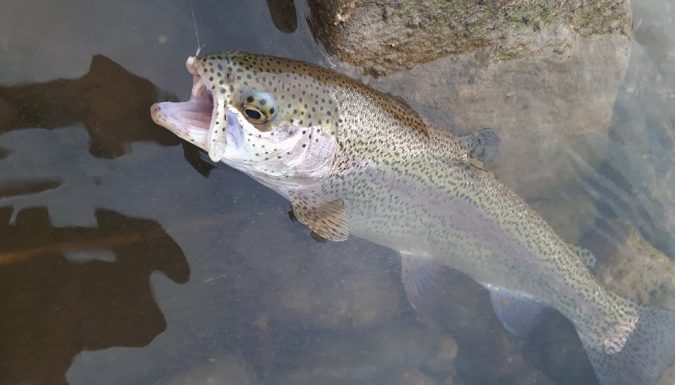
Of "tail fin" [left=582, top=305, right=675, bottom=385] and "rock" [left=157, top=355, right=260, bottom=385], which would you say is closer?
"rock" [left=157, top=355, right=260, bottom=385]

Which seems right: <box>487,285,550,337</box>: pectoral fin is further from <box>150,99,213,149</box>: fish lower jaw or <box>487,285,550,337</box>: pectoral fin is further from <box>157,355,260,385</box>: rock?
<box>150,99,213,149</box>: fish lower jaw

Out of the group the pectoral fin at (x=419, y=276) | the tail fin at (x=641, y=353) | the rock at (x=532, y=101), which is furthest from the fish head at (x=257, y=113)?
the tail fin at (x=641, y=353)

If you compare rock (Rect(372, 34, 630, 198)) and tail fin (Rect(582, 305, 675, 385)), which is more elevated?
rock (Rect(372, 34, 630, 198))

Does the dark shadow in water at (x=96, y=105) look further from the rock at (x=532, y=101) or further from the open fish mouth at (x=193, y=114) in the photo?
the rock at (x=532, y=101)

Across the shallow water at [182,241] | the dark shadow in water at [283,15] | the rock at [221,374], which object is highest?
the dark shadow in water at [283,15]

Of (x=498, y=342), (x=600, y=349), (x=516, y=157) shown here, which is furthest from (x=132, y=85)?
(x=600, y=349)

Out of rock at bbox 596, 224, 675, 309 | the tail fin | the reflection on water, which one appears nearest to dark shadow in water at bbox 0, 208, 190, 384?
the reflection on water
